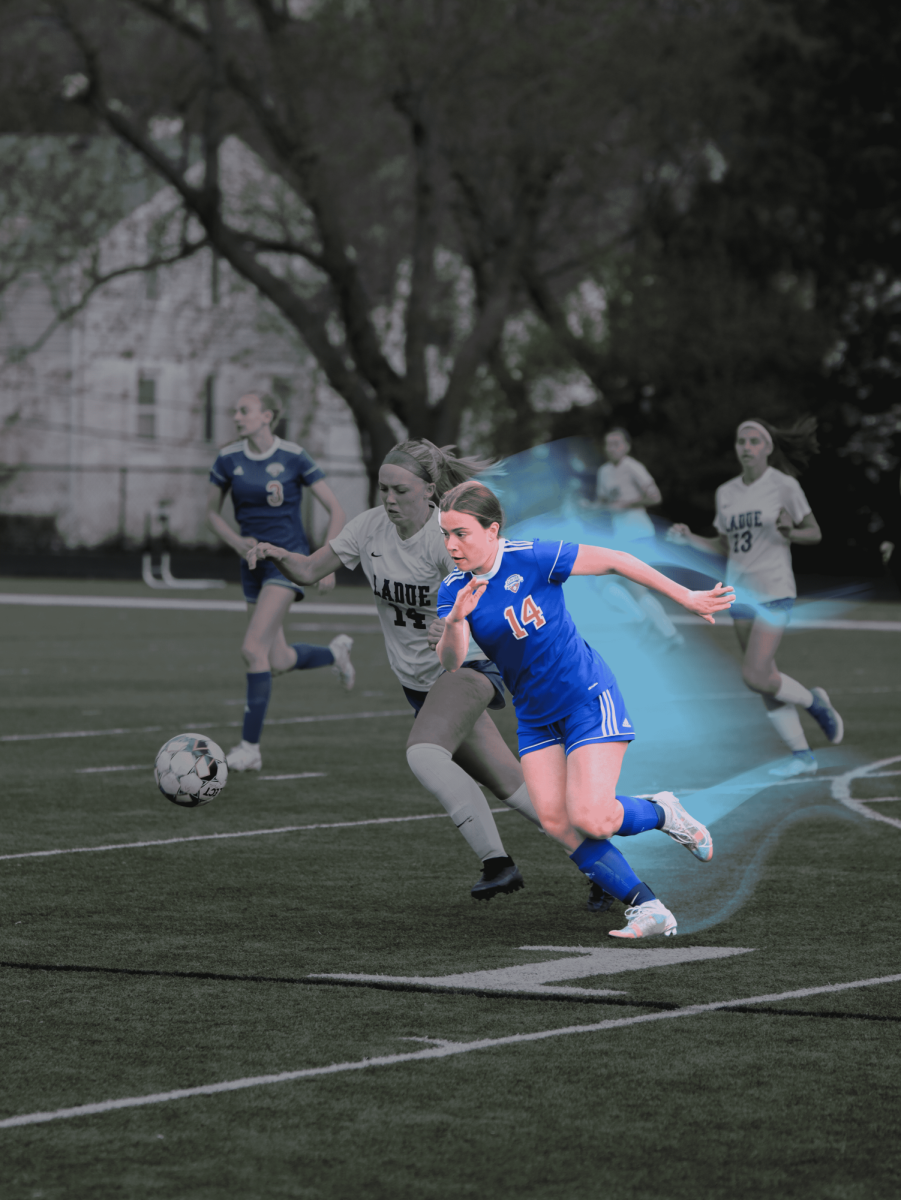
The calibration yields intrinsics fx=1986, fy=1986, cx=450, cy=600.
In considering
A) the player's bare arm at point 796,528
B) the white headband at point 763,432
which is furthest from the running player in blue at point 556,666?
the white headband at point 763,432

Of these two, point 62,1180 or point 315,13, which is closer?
point 62,1180

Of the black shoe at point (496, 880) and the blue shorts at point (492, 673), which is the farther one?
the blue shorts at point (492, 673)

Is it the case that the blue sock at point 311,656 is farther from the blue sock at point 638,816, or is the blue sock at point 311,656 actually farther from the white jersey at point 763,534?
the blue sock at point 638,816

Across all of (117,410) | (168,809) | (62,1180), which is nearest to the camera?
(62,1180)

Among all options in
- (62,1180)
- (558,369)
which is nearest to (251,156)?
(558,369)

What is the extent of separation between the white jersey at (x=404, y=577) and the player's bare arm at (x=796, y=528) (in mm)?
4268

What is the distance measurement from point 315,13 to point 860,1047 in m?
31.7

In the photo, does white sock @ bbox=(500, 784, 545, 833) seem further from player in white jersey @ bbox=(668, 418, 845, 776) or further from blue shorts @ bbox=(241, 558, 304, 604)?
blue shorts @ bbox=(241, 558, 304, 604)

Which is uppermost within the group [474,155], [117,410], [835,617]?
[474,155]

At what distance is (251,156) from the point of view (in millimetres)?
47531

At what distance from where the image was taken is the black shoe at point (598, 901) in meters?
7.85

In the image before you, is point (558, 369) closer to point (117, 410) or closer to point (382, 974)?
point (117, 410)

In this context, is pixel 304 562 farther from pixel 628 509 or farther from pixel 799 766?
pixel 628 509

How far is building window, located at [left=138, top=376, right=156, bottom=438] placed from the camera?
5600 centimetres
